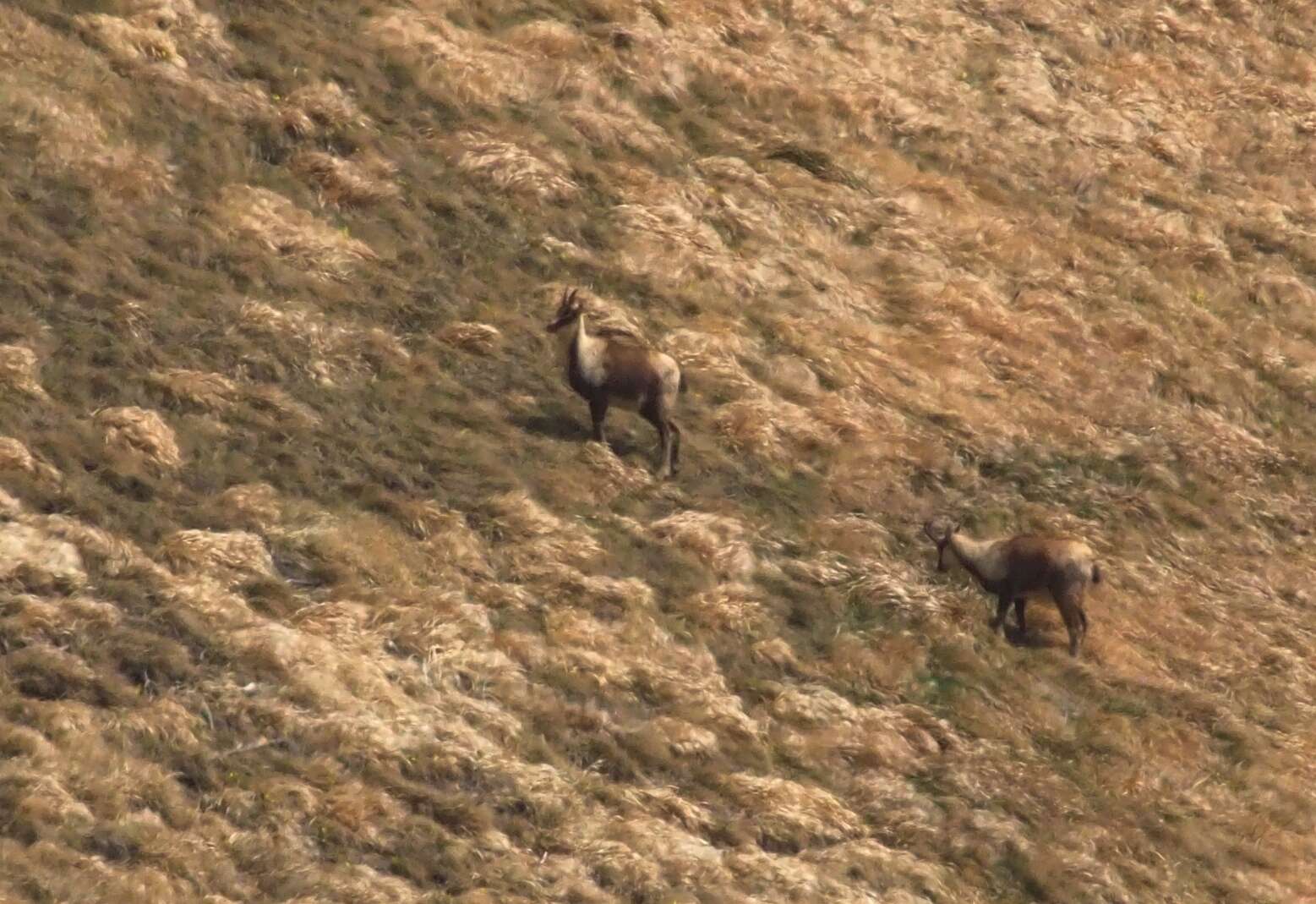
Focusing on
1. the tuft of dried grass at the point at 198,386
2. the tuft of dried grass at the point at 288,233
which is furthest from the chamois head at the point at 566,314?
the tuft of dried grass at the point at 198,386

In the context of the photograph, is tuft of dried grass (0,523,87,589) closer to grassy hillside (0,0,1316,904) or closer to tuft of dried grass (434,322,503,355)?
grassy hillside (0,0,1316,904)

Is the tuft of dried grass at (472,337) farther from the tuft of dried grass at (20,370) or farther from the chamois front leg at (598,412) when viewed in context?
the tuft of dried grass at (20,370)

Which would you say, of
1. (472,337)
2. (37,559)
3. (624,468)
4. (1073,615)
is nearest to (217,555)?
(37,559)

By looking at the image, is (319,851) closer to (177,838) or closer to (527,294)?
(177,838)

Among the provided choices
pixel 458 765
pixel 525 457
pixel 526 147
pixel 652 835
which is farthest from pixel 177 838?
pixel 526 147

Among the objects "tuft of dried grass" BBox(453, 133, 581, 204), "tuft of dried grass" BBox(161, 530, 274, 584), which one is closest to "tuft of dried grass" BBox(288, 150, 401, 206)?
"tuft of dried grass" BBox(453, 133, 581, 204)

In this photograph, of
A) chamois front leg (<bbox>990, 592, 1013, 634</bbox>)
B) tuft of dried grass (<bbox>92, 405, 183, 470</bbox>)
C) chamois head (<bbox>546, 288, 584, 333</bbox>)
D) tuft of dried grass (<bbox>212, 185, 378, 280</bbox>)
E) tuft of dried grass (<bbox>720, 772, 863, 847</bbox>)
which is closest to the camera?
tuft of dried grass (<bbox>720, 772, 863, 847</bbox>)
